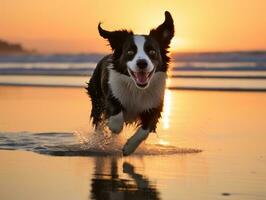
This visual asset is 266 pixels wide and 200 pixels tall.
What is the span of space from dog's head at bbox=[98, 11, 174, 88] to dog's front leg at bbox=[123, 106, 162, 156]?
54 centimetres

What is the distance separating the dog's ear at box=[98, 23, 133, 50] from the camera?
8797 millimetres

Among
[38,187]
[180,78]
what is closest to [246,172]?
[38,187]

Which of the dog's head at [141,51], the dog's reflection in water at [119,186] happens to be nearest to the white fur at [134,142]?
the dog's head at [141,51]

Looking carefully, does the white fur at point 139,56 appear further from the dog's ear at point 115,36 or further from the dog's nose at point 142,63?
the dog's ear at point 115,36

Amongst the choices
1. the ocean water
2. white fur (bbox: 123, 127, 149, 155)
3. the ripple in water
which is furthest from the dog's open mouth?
the ocean water

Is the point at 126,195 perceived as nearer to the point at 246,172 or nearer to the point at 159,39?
the point at 246,172

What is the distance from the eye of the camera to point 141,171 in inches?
290

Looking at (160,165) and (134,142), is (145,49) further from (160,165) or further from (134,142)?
(160,165)

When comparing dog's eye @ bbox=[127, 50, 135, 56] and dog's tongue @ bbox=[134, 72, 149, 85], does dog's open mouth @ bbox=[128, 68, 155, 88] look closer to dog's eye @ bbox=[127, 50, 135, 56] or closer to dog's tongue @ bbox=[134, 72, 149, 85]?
dog's tongue @ bbox=[134, 72, 149, 85]

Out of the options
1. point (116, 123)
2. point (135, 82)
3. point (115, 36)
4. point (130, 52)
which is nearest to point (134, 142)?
point (116, 123)

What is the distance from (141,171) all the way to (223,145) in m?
2.02

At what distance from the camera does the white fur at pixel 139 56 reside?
27.0ft

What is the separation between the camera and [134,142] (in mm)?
8391

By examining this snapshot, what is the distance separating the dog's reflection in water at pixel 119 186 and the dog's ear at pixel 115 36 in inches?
70.4
